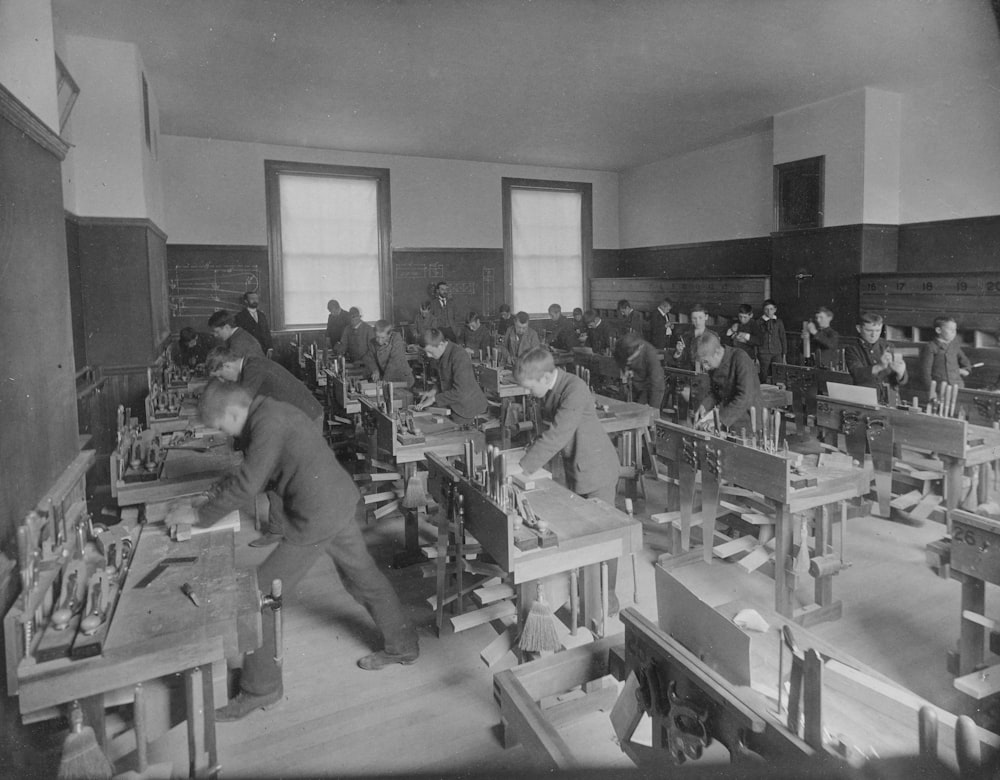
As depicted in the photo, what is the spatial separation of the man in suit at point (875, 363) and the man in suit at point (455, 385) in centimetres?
387

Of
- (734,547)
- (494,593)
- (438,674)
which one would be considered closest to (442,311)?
(734,547)

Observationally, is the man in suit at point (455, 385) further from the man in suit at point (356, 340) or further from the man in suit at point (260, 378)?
A: the man in suit at point (356, 340)

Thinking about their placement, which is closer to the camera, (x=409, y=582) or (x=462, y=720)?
(x=462, y=720)

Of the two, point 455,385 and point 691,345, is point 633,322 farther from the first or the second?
point 455,385

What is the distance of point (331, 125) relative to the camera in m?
10.6

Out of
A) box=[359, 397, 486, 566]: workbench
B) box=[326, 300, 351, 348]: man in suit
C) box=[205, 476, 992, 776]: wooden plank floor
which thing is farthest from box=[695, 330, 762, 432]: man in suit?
box=[326, 300, 351, 348]: man in suit

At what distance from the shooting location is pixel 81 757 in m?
1.90

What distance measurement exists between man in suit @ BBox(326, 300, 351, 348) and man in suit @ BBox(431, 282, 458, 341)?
1.77 meters

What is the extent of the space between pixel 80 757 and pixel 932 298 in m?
9.64

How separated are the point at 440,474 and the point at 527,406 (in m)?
4.93

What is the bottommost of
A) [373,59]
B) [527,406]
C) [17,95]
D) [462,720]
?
[462,720]

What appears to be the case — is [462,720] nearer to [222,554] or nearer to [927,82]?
[222,554]

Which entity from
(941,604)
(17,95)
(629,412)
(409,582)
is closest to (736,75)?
(629,412)

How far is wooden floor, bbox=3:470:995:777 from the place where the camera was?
3.03 metres
